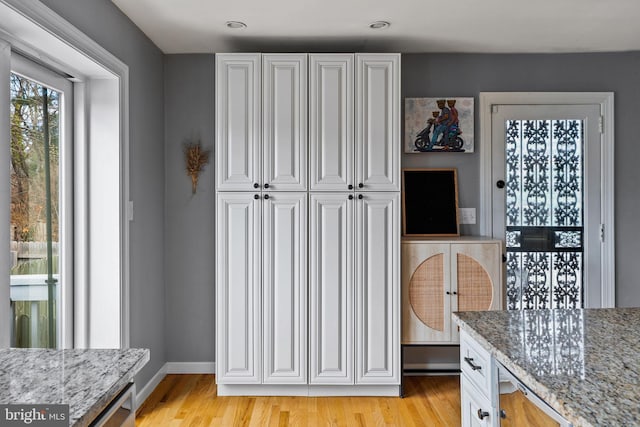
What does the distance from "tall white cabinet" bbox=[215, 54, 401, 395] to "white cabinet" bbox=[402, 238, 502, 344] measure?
162mm

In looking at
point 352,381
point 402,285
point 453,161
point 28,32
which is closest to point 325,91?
point 453,161

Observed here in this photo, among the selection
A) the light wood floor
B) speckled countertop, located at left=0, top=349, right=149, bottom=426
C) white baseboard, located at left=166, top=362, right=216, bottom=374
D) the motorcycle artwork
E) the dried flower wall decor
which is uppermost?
the motorcycle artwork

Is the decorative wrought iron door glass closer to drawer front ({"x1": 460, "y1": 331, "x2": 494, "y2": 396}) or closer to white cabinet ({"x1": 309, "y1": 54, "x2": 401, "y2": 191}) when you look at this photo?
white cabinet ({"x1": 309, "y1": 54, "x2": 401, "y2": 191})

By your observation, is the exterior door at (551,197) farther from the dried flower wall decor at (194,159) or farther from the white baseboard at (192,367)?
the white baseboard at (192,367)

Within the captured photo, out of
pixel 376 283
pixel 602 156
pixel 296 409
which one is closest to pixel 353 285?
pixel 376 283

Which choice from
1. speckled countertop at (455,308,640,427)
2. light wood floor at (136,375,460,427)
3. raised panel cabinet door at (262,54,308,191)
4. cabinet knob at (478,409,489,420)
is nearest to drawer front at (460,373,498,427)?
cabinet knob at (478,409,489,420)

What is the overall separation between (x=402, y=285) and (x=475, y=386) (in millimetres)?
1444

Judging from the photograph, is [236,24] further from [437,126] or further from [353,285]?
[353,285]

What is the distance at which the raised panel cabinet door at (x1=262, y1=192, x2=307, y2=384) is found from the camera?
2957 millimetres

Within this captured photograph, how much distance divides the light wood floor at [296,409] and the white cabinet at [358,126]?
1387mm

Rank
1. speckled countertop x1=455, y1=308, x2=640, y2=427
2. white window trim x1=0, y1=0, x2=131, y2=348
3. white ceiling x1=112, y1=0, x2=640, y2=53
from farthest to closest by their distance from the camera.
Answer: white ceiling x1=112, y1=0, x2=640, y2=53
white window trim x1=0, y1=0, x2=131, y2=348
speckled countertop x1=455, y1=308, x2=640, y2=427

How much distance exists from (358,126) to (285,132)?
478 mm

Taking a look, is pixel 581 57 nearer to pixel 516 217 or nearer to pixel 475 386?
pixel 516 217

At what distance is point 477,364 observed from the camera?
159 cm
